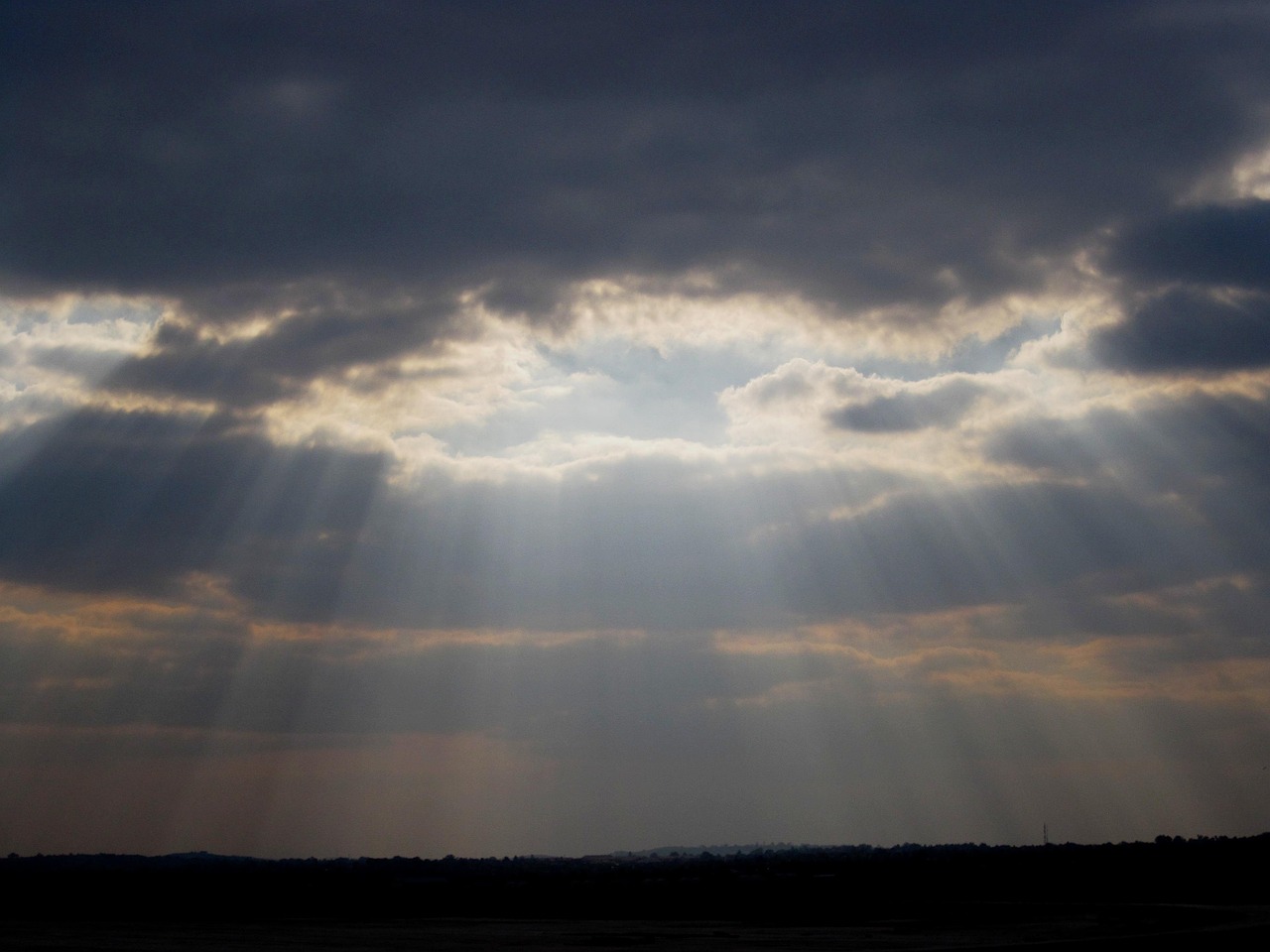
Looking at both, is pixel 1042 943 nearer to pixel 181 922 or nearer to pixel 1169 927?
pixel 1169 927

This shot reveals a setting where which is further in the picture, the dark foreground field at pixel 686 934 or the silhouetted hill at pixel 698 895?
the silhouetted hill at pixel 698 895

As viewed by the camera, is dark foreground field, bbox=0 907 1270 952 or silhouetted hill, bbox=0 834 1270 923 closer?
dark foreground field, bbox=0 907 1270 952

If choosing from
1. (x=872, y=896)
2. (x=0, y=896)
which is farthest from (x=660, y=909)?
(x=0, y=896)

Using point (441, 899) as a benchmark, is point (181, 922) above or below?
below

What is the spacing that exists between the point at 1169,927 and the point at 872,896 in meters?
54.6

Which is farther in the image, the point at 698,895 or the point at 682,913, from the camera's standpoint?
the point at 698,895

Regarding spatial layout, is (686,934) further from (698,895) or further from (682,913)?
(698,895)

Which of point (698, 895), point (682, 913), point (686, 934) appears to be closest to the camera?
point (686, 934)

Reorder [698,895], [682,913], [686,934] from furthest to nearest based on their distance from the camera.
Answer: [698,895], [682,913], [686,934]

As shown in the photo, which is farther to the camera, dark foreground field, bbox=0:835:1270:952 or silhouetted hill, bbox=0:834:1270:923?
silhouetted hill, bbox=0:834:1270:923

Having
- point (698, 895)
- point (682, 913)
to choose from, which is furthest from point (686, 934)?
point (698, 895)

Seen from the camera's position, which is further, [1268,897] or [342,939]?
[1268,897]

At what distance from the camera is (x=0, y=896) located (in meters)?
138

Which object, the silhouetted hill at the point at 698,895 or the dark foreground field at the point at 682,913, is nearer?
the dark foreground field at the point at 682,913
